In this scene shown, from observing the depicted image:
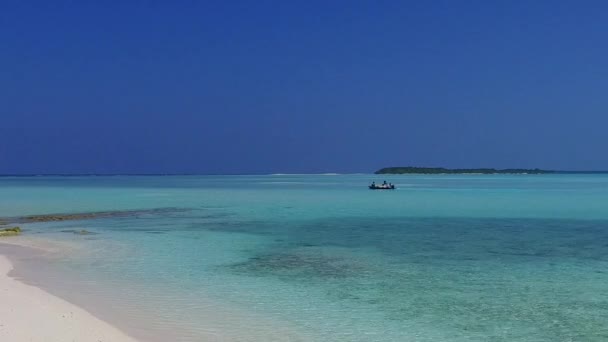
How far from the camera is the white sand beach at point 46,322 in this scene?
8.45m

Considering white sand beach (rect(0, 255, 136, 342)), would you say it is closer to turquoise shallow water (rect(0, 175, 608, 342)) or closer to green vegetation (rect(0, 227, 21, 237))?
turquoise shallow water (rect(0, 175, 608, 342))

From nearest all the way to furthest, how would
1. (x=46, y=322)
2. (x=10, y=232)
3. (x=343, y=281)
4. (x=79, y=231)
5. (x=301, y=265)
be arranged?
1. (x=46, y=322)
2. (x=343, y=281)
3. (x=301, y=265)
4. (x=10, y=232)
5. (x=79, y=231)

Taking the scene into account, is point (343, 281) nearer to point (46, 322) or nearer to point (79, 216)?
point (46, 322)

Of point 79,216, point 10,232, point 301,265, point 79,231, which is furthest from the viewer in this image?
point 79,216

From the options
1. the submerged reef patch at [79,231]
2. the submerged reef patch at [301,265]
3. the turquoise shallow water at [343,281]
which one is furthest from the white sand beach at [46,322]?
the submerged reef patch at [79,231]

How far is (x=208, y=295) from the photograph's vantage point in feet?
39.7

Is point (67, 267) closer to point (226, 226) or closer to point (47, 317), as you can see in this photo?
point (47, 317)

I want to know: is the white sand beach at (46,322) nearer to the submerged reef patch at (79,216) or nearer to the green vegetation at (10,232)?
the green vegetation at (10,232)

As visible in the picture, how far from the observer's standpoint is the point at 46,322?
9.18 m

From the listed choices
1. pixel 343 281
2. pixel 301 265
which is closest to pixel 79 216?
pixel 301 265

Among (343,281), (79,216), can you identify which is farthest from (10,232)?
(343,281)

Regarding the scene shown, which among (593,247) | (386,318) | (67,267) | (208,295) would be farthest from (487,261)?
(67,267)

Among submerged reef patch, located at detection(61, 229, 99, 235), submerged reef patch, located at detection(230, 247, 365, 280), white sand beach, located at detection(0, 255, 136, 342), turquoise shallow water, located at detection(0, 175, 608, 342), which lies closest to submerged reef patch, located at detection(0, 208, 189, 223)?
turquoise shallow water, located at detection(0, 175, 608, 342)

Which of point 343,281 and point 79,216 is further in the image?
point 79,216
